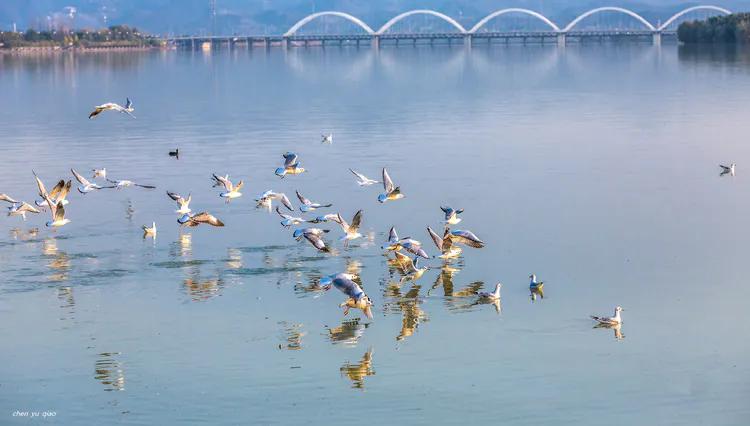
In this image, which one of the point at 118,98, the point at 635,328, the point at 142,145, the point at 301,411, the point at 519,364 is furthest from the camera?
the point at 118,98

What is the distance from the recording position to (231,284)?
1495cm

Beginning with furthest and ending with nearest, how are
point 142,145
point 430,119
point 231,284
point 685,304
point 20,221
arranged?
point 430,119 → point 142,145 → point 20,221 → point 231,284 → point 685,304

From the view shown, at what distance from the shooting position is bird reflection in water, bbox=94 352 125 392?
11.6 m

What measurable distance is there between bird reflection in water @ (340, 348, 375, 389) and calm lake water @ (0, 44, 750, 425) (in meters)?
0.04

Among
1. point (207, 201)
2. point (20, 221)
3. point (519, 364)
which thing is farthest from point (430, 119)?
point (519, 364)

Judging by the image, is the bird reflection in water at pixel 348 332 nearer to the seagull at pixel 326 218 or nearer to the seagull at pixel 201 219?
the seagull at pixel 326 218

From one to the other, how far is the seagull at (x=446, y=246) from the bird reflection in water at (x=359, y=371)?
301 cm

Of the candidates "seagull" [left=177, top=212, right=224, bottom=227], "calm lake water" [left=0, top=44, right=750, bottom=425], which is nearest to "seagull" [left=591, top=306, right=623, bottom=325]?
"calm lake water" [left=0, top=44, right=750, bottom=425]

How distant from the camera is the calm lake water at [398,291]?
36.6ft

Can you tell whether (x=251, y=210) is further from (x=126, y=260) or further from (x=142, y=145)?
(x=142, y=145)

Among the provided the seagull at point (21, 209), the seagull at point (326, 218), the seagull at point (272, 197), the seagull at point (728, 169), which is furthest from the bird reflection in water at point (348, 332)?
the seagull at point (728, 169)

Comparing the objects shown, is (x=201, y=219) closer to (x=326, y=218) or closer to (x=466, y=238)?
(x=326, y=218)

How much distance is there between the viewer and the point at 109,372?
1191cm

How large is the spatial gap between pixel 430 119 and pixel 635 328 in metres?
23.9
